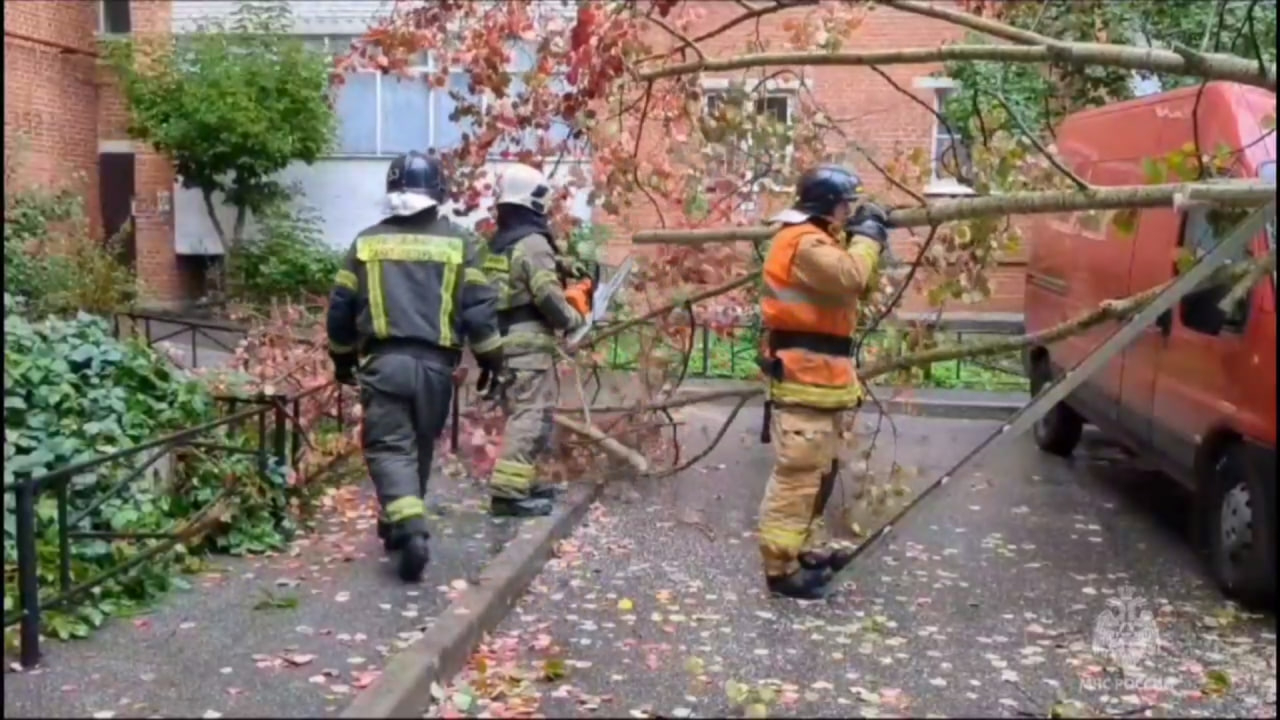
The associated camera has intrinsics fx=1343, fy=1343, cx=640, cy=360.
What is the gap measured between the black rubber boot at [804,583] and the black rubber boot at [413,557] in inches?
59.0

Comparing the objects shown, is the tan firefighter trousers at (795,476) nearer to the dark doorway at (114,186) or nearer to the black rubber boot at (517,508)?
the black rubber boot at (517,508)

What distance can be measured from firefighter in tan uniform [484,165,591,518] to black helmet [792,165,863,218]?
5.12ft

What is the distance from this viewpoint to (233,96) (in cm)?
1549

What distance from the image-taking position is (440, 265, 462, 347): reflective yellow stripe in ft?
18.2

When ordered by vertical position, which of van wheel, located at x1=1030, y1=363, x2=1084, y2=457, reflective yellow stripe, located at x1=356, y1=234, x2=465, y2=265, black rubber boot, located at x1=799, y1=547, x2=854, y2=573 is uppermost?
reflective yellow stripe, located at x1=356, y1=234, x2=465, y2=265

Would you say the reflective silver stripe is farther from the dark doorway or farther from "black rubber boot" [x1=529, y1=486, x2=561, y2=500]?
the dark doorway

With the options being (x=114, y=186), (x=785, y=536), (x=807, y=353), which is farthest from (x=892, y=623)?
(x=114, y=186)

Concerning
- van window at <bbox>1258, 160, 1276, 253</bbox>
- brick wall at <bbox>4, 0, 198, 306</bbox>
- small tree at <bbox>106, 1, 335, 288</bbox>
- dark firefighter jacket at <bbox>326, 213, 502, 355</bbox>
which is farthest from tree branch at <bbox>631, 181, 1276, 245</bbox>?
brick wall at <bbox>4, 0, 198, 306</bbox>

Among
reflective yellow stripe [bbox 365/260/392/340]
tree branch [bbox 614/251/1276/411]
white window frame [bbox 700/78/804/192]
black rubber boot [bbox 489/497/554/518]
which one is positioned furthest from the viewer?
white window frame [bbox 700/78/804/192]

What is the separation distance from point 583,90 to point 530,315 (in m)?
1.23

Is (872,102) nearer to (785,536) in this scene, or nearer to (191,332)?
(191,332)

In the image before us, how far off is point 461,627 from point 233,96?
11988 mm

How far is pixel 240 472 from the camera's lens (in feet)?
20.0

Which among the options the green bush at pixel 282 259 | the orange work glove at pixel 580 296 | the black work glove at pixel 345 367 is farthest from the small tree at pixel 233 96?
the black work glove at pixel 345 367
